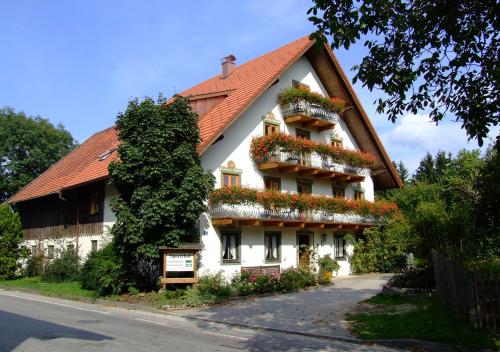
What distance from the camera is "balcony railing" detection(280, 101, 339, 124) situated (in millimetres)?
26766

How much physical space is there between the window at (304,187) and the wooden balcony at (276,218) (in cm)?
195

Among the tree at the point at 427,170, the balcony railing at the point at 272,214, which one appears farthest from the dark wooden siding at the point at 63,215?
the tree at the point at 427,170

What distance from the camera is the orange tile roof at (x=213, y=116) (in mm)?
23281

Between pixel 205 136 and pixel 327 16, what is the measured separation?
549 inches

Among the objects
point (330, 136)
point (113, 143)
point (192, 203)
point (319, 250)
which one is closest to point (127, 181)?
point (192, 203)

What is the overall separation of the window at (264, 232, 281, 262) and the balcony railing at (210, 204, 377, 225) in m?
1.59

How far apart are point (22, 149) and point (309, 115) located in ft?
113

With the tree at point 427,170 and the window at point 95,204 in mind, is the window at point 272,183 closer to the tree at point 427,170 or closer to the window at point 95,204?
the window at point 95,204

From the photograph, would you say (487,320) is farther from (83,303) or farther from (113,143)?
(113,143)

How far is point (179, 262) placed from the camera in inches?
736

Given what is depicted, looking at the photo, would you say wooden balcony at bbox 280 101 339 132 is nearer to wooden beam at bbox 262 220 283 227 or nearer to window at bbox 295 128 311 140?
window at bbox 295 128 311 140

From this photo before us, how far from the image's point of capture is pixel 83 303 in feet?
60.7

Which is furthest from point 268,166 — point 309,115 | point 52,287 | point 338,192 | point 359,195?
point 52,287

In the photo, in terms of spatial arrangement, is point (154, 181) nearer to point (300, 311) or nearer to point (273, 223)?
point (273, 223)
